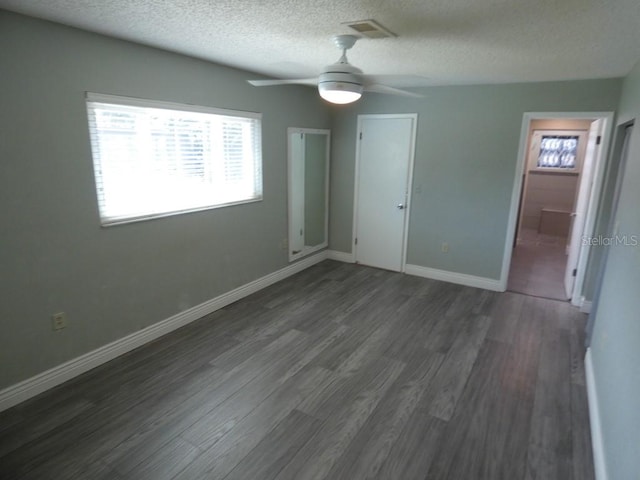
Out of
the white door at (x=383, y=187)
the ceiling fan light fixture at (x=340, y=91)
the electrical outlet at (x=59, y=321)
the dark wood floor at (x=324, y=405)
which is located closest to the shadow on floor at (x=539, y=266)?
the dark wood floor at (x=324, y=405)

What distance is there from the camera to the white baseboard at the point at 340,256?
5551 mm

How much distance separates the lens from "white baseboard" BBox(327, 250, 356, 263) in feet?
18.2

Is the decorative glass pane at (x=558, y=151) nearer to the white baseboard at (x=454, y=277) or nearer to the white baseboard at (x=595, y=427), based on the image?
the white baseboard at (x=454, y=277)

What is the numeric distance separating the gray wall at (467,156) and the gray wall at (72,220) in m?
2.41

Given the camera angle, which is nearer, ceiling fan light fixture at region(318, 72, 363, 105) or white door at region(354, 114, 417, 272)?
ceiling fan light fixture at region(318, 72, 363, 105)

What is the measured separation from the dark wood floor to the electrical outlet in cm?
42

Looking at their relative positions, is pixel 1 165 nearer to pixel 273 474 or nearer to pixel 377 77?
pixel 273 474

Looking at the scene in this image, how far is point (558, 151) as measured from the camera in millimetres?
7426

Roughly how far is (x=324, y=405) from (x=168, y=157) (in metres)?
2.36

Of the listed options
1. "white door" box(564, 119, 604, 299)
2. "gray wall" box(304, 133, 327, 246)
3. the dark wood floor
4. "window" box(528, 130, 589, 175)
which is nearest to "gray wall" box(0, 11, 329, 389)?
the dark wood floor

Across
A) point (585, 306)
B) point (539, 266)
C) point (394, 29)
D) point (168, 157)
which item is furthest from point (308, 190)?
point (539, 266)

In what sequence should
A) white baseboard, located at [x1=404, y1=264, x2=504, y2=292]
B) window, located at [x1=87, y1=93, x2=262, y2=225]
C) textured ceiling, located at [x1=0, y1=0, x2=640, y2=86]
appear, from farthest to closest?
white baseboard, located at [x1=404, y1=264, x2=504, y2=292], window, located at [x1=87, y1=93, x2=262, y2=225], textured ceiling, located at [x1=0, y1=0, x2=640, y2=86]

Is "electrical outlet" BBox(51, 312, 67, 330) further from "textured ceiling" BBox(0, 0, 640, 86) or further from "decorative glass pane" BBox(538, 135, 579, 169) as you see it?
"decorative glass pane" BBox(538, 135, 579, 169)

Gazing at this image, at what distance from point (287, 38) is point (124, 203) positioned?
174 cm
